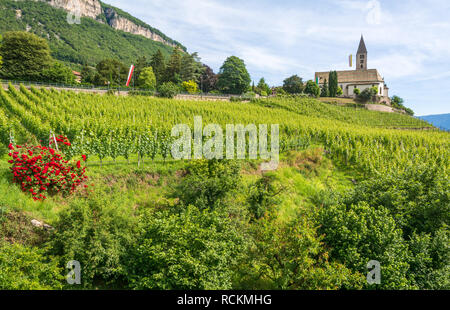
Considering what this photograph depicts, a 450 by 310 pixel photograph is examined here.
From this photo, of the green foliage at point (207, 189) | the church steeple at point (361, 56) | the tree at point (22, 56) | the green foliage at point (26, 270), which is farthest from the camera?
the church steeple at point (361, 56)

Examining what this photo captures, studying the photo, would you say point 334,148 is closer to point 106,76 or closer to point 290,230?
point 290,230

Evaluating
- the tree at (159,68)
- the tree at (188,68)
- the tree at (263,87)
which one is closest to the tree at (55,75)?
the tree at (159,68)

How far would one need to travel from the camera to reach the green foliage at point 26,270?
297 inches

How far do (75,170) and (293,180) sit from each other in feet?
49.4

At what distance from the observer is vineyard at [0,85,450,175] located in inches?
646

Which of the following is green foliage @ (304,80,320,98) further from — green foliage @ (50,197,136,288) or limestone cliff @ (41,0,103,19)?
limestone cliff @ (41,0,103,19)

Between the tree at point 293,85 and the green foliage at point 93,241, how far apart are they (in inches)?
2831

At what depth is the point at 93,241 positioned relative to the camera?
31.2ft

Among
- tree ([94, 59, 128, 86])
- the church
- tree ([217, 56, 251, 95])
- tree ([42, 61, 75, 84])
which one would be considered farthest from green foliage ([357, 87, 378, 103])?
tree ([42, 61, 75, 84])

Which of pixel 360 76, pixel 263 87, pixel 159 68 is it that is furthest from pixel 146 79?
pixel 360 76

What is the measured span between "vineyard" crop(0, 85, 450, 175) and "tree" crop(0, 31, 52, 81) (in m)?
16.2

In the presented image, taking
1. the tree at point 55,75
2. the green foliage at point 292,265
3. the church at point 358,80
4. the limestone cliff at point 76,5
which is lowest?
the green foliage at point 292,265

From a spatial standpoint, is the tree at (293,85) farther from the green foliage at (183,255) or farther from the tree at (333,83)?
the green foliage at (183,255)
